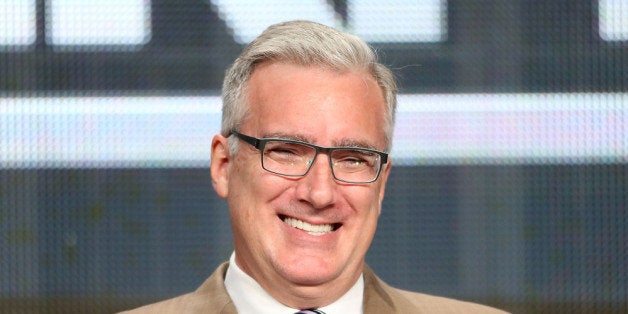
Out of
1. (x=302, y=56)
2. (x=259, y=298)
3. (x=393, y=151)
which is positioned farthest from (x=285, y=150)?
(x=393, y=151)

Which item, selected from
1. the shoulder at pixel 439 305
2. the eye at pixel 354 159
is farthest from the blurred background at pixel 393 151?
the eye at pixel 354 159

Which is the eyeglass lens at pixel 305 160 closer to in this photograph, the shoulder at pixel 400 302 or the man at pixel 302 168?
the man at pixel 302 168

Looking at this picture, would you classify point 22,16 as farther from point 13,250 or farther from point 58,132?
point 13,250

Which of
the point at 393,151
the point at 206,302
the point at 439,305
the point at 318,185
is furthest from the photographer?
the point at 393,151

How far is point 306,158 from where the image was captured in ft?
5.50

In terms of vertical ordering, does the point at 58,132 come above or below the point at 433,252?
above

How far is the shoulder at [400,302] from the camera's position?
6.02ft

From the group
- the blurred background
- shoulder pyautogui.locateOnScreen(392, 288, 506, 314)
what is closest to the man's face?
shoulder pyautogui.locateOnScreen(392, 288, 506, 314)

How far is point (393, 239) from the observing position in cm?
282

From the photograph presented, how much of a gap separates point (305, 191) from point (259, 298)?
0.23 meters

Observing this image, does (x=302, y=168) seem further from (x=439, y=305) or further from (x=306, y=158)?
(x=439, y=305)

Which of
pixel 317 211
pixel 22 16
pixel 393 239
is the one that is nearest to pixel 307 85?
pixel 317 211

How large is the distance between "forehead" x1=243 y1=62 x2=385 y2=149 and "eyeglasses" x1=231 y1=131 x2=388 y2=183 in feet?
0.05

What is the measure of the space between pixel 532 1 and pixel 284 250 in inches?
58.2
